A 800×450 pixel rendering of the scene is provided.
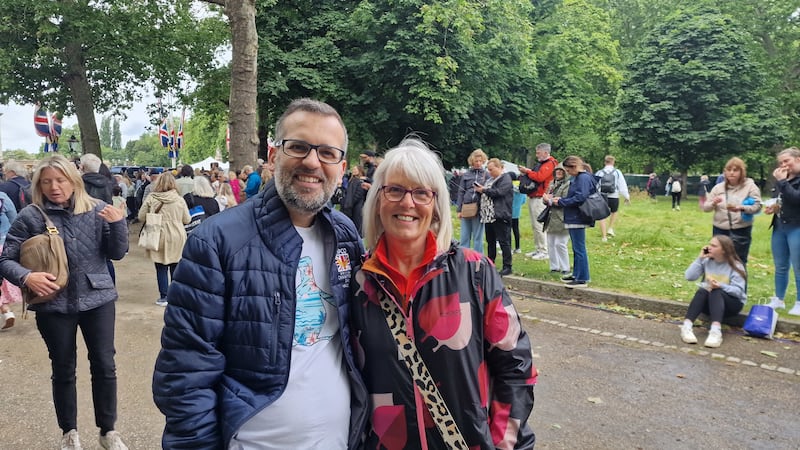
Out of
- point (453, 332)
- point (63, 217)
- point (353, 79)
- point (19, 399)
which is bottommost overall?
point (19, 399)

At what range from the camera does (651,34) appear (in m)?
33.4

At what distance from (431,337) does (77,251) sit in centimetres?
275

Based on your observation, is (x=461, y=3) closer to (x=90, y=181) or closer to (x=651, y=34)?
(x=90, y=181)

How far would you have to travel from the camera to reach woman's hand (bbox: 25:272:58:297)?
3.28 metres

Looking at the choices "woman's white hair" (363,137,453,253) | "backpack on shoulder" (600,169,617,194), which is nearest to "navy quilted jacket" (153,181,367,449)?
"woman's white hair" (363,137,453,253)

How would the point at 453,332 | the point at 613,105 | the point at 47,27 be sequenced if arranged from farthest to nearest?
the point at 613,105, the point at 47,27, the point at 453,332

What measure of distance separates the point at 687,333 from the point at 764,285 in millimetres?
3287

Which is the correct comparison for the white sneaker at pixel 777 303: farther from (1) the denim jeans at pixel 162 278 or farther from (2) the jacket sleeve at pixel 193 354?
(1) the denim jeans at pixel 162 278

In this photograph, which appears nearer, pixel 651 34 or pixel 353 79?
pixel 353 79

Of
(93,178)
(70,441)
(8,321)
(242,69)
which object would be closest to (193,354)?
(70,441)

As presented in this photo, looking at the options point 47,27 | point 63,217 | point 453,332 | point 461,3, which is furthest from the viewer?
point 47,27

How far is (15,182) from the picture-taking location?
9062mm

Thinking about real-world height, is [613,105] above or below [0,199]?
above

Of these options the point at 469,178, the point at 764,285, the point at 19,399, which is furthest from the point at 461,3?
the point at 19,399
